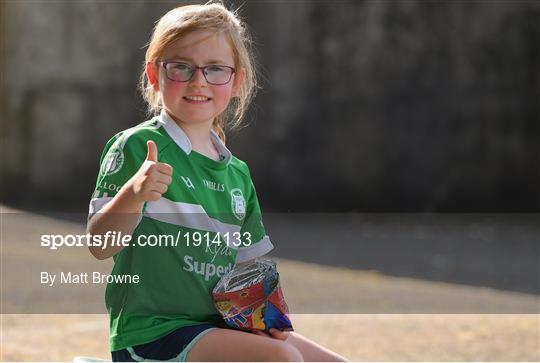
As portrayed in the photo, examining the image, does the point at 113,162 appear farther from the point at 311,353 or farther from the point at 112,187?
the point at 311,353

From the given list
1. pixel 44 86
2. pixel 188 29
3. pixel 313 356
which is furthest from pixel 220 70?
pixel 44 86

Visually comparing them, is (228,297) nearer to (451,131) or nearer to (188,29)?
(188,29)

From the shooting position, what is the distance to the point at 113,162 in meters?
2.25

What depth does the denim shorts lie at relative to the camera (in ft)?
7.20

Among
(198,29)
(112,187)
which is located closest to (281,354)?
(112,187)

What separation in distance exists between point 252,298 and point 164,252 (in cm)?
20

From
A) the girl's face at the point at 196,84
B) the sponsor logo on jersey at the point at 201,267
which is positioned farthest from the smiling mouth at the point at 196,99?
the sponsor logo on jersey at the point at 201,267

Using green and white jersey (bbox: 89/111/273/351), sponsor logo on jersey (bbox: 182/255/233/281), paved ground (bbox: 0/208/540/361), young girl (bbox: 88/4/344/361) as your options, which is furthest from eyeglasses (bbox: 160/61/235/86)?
paved ground (bbox: 0/208/540/361)

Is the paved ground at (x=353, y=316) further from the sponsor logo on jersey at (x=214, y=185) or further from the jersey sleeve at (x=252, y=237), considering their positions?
the sponsor logo on jersey at (x=214, y=185)

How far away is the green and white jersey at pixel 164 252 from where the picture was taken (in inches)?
87.8

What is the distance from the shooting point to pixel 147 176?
2.09 metres

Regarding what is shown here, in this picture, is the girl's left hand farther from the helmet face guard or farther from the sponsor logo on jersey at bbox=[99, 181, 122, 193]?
the sponsor logo on jersey at bbox=[99, 181, 122, 193]

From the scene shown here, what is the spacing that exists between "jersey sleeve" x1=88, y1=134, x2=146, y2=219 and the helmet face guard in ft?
0.94

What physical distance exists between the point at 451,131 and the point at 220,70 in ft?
32.4
